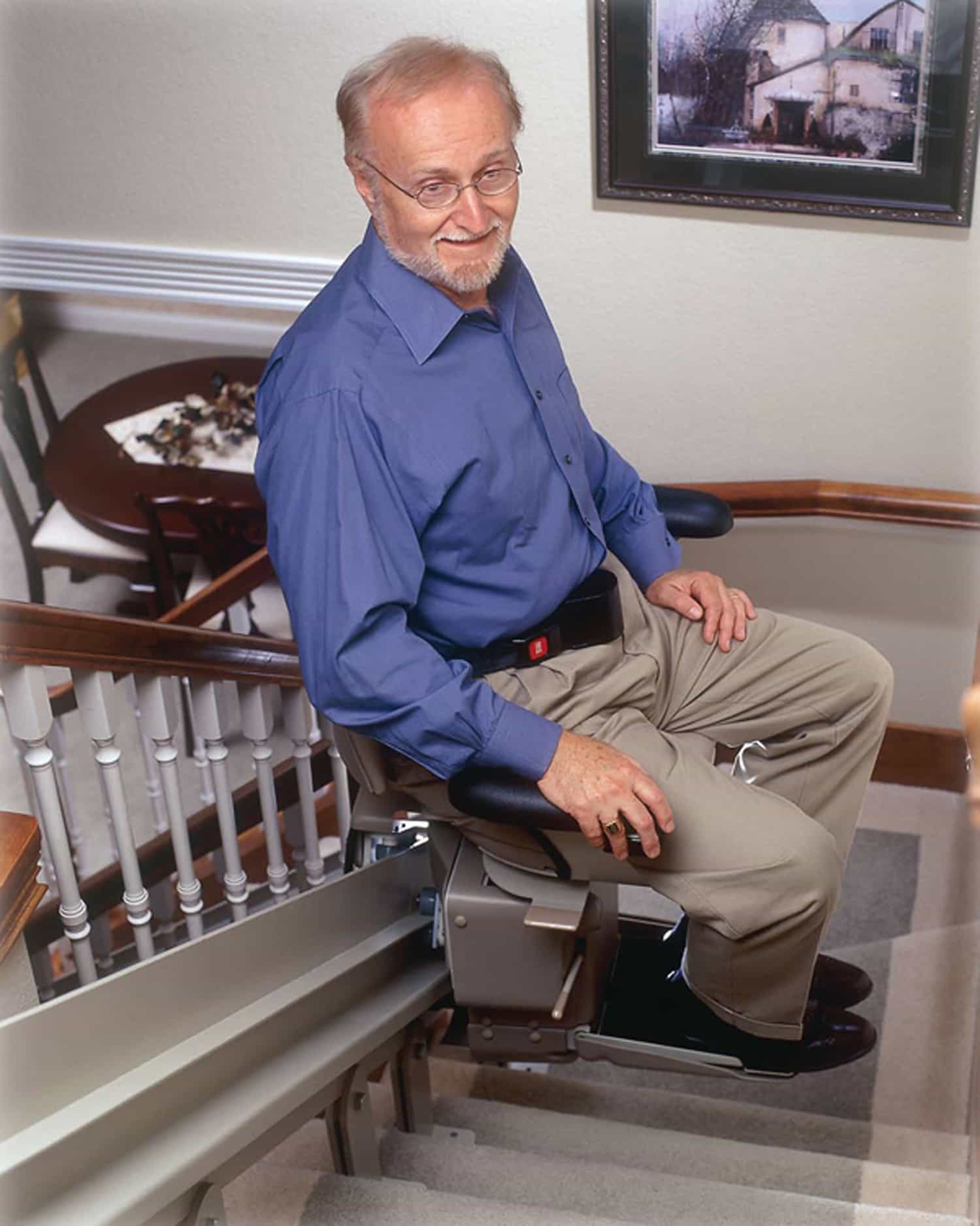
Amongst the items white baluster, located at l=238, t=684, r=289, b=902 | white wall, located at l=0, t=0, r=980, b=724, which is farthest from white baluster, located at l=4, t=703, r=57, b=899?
white wall, located at l=0, t=0, r=980, b=724

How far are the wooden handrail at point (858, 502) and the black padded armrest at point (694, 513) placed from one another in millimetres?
579

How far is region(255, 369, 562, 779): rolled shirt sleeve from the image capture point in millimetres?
1612

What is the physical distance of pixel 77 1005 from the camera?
1391 mm

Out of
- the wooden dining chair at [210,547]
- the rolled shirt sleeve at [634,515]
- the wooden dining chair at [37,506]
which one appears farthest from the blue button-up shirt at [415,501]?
the wooden dining chair at [37,506]

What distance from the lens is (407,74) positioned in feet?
5.19

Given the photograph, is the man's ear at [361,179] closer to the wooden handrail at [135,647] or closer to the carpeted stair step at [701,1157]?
the wooden handrail at [135,647]

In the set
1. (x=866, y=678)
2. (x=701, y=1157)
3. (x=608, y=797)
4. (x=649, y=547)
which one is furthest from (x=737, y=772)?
(x=701, y=1157)

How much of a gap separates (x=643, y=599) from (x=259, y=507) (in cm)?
136

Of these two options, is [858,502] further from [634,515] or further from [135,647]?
[135,647]

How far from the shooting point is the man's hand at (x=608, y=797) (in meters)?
1.64

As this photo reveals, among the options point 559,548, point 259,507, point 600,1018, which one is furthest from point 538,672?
point 259,507

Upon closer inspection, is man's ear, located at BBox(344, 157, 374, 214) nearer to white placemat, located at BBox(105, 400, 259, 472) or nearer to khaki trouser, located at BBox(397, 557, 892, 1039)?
khaki trouser, located at BBox(397, 557, 892, 1039)

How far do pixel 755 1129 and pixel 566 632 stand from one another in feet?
3.64

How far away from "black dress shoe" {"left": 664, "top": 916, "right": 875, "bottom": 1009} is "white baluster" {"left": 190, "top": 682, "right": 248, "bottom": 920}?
699 mm
